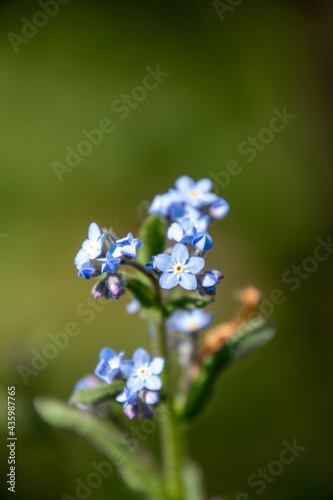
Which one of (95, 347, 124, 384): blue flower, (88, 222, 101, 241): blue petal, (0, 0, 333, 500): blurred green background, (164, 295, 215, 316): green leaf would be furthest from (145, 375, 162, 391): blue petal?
(0, 0, 333, 500): blurred green background

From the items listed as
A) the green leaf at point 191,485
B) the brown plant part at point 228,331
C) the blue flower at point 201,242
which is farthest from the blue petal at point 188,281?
the green leaf at point 191,485

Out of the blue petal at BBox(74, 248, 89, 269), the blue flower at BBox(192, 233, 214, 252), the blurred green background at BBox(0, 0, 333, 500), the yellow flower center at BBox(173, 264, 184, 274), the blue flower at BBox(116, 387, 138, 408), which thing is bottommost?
the blue flower at BBox(116, 387, 138, 408)

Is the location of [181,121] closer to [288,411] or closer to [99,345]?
[99,345]

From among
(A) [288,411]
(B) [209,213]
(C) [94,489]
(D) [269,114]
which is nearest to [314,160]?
(D) [269,114]

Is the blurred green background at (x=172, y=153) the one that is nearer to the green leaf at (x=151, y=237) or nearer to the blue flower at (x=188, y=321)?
the blue flower at (x=188, y=321)

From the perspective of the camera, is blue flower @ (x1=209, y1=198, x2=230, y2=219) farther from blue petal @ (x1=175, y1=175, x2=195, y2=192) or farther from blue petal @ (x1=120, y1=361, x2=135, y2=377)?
blue petal @ (x1=120, y1=361, x2=135, y2=377)

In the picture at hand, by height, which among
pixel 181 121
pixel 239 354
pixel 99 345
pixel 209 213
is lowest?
pixel 239 354

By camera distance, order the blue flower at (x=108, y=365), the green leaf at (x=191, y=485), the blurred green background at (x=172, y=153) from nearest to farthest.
A: the blue flower at (x=108, y=365) → the green leaf at (x=191, y=485) → the blurred green background at (x=172, y=153)
